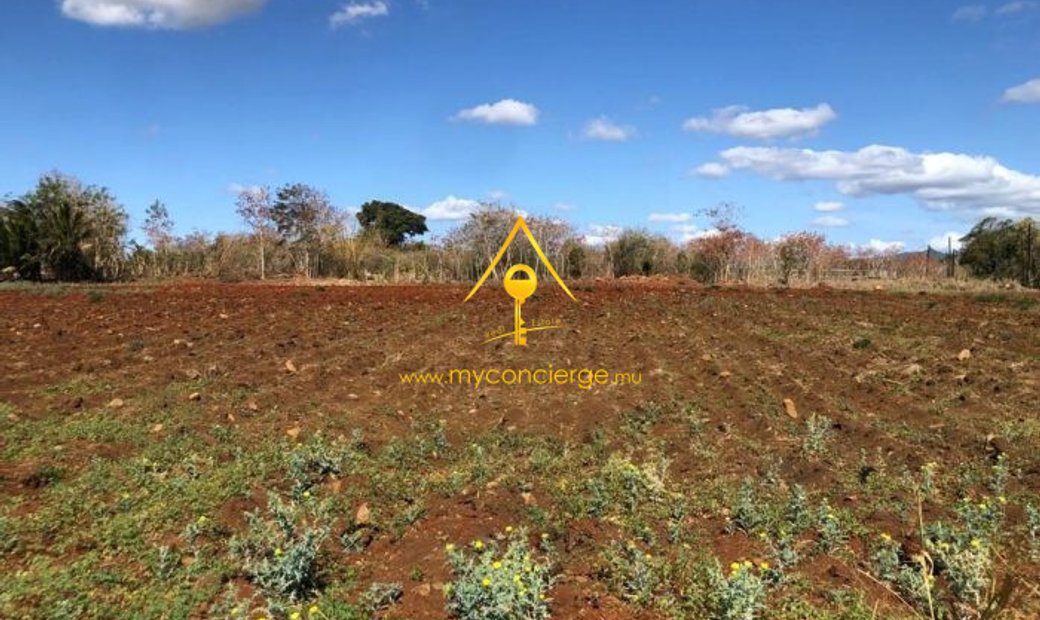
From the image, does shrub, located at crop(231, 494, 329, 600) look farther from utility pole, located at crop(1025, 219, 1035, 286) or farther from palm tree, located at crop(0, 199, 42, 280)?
palm tree, located at crop(0, 199, 42, 280)

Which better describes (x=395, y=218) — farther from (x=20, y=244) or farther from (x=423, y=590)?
(x=423, y=590)

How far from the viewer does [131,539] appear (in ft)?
14.0

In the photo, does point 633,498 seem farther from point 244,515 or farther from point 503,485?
point 244,515

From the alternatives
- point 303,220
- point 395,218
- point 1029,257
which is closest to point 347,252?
point 303,220

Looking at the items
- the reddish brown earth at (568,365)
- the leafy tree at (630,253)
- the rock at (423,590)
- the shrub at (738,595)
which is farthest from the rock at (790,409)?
the leafy tree at (630,253)

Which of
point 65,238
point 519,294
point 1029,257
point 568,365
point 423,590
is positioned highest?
point 65,238

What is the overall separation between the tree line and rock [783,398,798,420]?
2265 centimetres

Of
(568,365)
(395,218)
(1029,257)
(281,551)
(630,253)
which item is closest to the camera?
(281,551)

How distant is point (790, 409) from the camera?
21.2 feet

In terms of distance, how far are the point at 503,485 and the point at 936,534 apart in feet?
8.71

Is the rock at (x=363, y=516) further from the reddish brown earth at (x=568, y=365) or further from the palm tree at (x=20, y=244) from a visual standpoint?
the palm tree at (x=20, y=244)

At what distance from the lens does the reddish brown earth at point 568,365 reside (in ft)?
15.7

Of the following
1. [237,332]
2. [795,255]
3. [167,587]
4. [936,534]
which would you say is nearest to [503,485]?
[167,587]

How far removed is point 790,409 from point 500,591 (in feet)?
13.7
